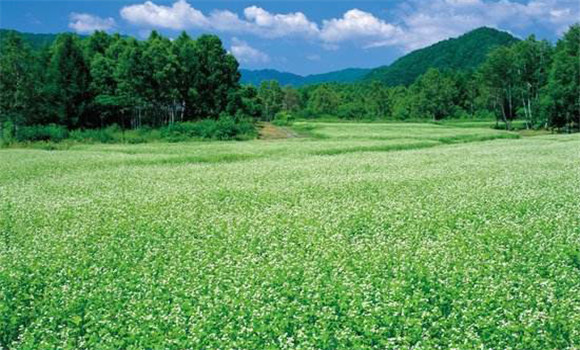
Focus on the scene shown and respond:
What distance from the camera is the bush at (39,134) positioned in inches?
1987

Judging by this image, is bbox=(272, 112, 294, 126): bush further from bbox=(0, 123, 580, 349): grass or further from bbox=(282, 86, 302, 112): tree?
bbox=(0, 123, 580, 349): grass

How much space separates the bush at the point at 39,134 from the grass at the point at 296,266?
1321 inches

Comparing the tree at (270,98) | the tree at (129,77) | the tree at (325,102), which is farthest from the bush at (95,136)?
the tree at (325,102)

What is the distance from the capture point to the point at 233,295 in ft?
26.3

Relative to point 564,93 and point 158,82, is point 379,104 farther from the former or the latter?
point 158,82

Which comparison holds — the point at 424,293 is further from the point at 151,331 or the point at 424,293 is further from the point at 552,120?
the point at 552,120

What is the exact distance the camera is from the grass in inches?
265

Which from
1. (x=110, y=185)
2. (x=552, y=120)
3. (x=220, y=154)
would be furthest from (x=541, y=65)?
(x=110, y=185)

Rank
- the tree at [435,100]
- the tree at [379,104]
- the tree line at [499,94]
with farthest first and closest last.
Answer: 1. the tree at [379,104]
2. the tree at [435,100]
3. the tree line at [499,94]

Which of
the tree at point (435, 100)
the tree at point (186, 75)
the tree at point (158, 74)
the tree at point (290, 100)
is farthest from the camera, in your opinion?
the tree at point (290, 100)

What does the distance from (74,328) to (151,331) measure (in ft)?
4.69

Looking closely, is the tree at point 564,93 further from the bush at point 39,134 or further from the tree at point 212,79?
the bush at point 39,134

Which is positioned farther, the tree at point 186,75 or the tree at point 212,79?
the tree at point 212,79

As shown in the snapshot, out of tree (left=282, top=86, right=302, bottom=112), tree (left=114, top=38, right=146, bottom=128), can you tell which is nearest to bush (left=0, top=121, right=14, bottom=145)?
tree (left=114, top=38, right=146, bottom=128)
